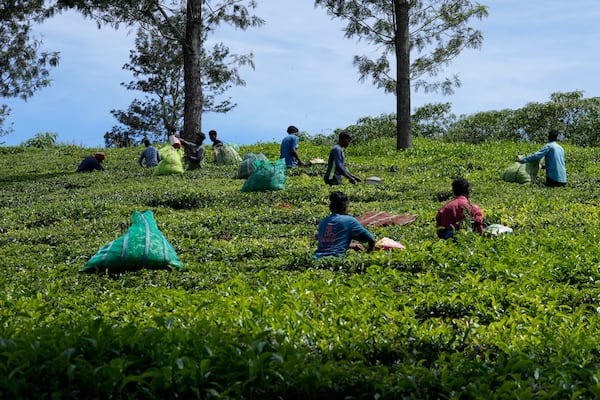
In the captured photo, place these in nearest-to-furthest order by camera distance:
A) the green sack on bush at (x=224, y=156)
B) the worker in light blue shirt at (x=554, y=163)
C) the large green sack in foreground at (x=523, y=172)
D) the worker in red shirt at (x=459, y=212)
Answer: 1. the worker in red shirt at (x=459, y=212)
2. the worker in light blue shirt at (x=554, y=163)
3. the large green sack in foreground at (x=523, y=172)
4. the green sack on bush at (x=224, y=156)

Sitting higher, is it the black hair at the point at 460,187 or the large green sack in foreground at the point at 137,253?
the black hair at the point at 460,187

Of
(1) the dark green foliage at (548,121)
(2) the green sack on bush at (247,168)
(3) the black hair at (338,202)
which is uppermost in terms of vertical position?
(1) the dark green foliage at (548,121)

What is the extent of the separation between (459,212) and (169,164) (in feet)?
40.9

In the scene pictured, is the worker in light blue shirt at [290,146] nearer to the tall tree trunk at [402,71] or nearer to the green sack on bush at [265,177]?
the green sack on bush at [265,177]

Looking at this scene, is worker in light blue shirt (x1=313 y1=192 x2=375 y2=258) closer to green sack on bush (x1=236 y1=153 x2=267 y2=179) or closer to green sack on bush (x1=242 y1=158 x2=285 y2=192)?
green sack on bush (x1=242 y1=158 x2=285 y2=192)

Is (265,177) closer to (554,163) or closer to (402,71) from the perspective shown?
(554,163)

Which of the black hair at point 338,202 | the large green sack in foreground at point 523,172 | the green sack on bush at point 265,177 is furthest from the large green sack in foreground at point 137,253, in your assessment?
the large green sack in foreground at point 523,172

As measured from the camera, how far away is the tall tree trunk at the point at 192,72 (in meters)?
24.2

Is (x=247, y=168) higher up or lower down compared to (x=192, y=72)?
lower down

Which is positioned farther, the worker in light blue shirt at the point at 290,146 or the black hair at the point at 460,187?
→ the worker in light blue shirt at the point at 290,146

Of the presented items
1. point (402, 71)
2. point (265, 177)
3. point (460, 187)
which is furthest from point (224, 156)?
point (460, 187)

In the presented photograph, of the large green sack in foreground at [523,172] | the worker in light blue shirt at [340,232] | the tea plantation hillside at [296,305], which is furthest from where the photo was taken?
the large green sack in foreground at [523,172]

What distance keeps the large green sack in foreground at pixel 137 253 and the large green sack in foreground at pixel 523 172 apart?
1120 centimetres

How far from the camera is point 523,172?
1812 centimetres
